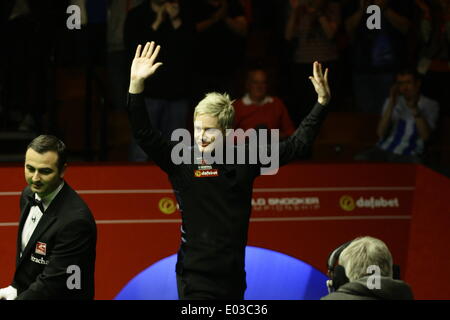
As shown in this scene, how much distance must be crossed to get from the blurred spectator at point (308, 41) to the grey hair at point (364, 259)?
13.9ft

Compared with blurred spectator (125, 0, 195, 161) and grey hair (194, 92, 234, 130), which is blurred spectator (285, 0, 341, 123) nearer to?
blurred spectator (125, 0, 195, 161)

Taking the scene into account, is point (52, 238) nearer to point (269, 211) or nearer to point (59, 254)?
point (59, 254)

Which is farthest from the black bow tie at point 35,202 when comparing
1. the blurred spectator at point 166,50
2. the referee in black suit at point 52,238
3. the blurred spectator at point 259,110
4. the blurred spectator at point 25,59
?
the blurred spectator at point 25,59

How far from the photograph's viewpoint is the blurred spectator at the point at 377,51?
9.09 meters

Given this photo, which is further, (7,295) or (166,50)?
(166,50)

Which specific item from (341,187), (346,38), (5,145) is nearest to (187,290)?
(341,187)

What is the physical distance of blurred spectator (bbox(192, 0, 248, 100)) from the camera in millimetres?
8906

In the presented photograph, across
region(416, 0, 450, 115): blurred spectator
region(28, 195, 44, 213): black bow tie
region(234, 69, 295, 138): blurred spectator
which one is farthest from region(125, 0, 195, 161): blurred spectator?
region(28, 195, 44, 213): black bow tie

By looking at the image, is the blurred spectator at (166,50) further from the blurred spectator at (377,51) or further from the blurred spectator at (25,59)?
the blurred spectator at (377,51)

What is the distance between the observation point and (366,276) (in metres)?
4.54

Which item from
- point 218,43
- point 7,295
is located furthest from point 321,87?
point 218,43

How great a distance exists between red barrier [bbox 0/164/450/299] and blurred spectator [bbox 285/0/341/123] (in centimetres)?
120

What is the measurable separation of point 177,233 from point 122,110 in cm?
189

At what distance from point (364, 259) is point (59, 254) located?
1483 mm
